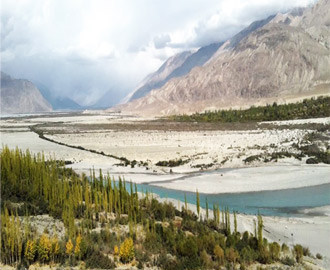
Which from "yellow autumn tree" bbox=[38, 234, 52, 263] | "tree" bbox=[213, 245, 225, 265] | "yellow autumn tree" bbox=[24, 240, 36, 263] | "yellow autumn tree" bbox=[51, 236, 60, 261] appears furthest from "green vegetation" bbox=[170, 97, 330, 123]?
"yellow autumn tree" bbox=[24, 240, 36, 263]

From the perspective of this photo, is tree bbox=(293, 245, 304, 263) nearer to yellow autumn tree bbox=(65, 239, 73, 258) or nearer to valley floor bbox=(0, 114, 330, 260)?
Result: valley floor bbox=(0, 114, 330, 260)

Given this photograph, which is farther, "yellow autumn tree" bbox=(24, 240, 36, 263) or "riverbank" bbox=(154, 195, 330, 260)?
"riverbank" bbox=(154, 195, 330, 260)

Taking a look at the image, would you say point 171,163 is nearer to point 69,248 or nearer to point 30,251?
point 69,248

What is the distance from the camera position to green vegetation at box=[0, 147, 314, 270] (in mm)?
9328

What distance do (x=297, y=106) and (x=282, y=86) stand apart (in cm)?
4606

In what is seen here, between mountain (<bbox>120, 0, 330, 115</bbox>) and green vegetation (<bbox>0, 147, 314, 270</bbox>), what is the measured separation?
4174 inches

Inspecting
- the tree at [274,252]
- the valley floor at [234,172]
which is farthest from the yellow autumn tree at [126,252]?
the valley floor at [234,172]

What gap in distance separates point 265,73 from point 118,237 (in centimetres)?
13522

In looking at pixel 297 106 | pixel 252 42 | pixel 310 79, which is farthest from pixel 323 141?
pixel 252 42

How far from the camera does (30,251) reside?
9.14m

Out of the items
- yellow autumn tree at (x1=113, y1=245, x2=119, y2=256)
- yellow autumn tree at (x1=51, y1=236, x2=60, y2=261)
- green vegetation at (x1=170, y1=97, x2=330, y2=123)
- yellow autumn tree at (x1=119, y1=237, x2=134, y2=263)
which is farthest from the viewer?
green vegetation at (x1=170, y1=97, x2=330, y2=123)

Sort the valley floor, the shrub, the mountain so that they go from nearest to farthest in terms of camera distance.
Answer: the shrub, the valley floor, the mountain

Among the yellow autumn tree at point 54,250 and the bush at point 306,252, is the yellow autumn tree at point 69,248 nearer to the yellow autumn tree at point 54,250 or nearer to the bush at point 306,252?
the yellow autumn tree at point 54,250

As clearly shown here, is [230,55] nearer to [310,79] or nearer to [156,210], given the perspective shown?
[310,79]
